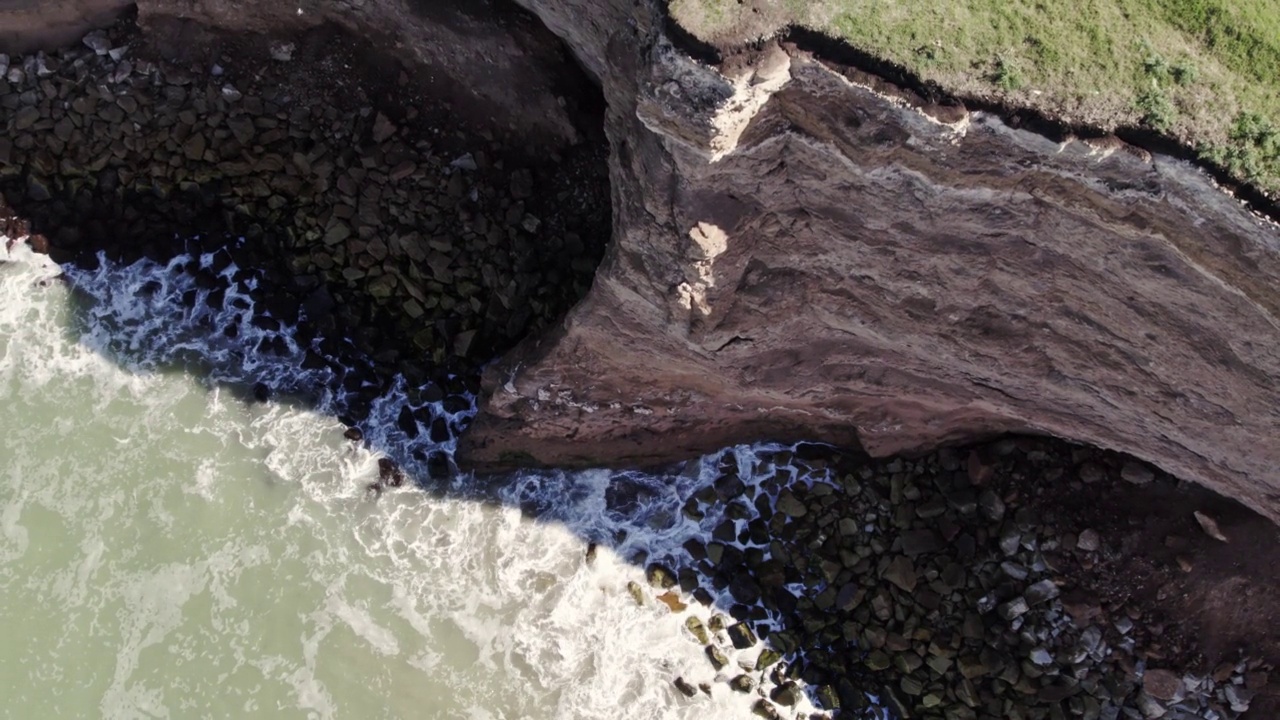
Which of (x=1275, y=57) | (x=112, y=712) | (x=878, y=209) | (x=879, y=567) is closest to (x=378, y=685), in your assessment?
(x=112, y=712)

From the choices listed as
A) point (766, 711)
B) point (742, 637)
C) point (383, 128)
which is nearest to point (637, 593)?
point (742, 637)

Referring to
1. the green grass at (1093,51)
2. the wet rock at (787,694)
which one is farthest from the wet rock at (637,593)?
the green grass at (1093,51)

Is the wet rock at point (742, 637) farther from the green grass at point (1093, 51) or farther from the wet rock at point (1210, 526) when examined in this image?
the green grass at point (1093, 51)

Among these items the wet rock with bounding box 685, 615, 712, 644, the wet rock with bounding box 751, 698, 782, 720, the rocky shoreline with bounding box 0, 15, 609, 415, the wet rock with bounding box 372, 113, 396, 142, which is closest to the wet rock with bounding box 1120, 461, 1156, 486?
the wet rock with bounding box 751, 698, 782, 720

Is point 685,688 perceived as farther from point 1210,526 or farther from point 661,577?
point 1210,526

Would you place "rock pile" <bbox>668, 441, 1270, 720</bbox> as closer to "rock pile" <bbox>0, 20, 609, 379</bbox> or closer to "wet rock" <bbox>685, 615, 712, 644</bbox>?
"wet rock" <bbox>685, 615, 712, 644</bbox>

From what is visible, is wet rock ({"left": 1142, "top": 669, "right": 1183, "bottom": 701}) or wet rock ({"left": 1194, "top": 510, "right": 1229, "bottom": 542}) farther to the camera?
wet rock ({"left": 1142, "top": 669, "right": 1183, "bottom": 701})
